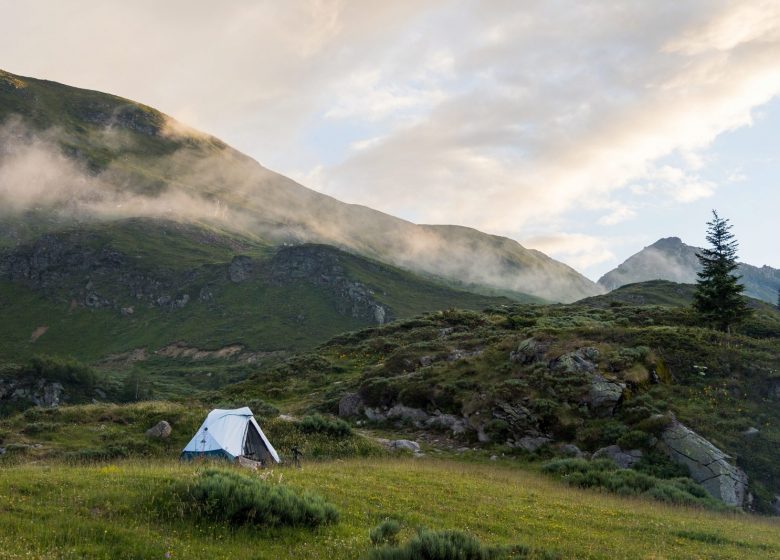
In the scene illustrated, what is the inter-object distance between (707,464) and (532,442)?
8174 millimetres

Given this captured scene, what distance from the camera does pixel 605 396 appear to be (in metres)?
28.0

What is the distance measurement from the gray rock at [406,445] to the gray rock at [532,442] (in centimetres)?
563

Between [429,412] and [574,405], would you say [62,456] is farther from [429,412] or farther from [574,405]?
[574,405]

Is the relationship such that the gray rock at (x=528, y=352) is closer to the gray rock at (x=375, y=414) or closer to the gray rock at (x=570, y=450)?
the gray rock at (x=570, y=450)

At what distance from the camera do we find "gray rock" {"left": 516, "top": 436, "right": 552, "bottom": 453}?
26484mm

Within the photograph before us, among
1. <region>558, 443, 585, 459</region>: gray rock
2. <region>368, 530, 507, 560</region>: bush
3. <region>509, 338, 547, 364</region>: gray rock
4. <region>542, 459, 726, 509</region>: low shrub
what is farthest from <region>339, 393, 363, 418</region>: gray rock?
<region>368, 530, 507, 560</region>: bush

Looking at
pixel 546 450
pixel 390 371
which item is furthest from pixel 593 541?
pixel 390 371

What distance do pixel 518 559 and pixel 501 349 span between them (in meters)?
29.6

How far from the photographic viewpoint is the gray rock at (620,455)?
23.3m

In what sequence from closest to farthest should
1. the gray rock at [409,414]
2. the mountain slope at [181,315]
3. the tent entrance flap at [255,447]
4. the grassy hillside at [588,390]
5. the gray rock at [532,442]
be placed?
the tent entrance flap at [255,447] < the grassy hillside at [588,390] < the gray rock at [532,442] < the gray rock at [409,414] < the mountain slope at [181,315]

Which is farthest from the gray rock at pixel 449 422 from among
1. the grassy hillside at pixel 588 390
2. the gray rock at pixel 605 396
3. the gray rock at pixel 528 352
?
the gray rock at pixel 605 396

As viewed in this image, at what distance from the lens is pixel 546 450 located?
26.0 meters

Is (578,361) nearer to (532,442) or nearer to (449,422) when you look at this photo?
(532,442)

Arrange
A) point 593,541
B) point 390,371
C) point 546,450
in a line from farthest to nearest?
point 390,371
point 546,450
point 593,541
